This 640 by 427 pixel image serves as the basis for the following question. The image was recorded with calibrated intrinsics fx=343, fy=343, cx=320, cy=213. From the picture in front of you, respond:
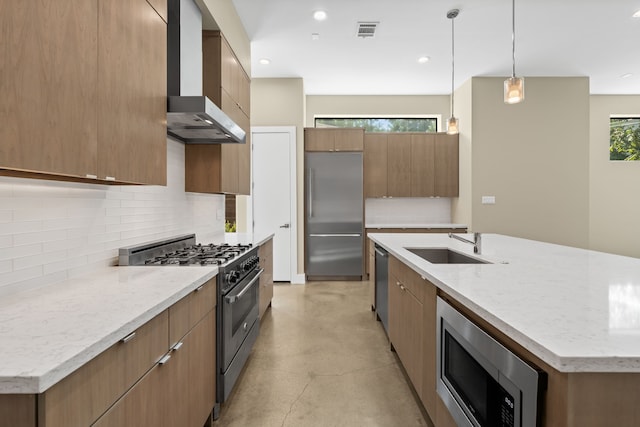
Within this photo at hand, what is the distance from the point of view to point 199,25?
8.35 ft

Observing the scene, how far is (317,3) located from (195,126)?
6.50ft

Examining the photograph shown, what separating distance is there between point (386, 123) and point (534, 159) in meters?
2.43

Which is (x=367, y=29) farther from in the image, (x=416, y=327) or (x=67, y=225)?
(x=67, y=225)

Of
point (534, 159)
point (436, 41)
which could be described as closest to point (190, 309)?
point (436, 41)

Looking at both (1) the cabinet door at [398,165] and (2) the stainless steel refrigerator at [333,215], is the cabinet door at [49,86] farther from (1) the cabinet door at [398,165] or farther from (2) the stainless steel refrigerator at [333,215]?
(1) the cabinet door at [398,165]

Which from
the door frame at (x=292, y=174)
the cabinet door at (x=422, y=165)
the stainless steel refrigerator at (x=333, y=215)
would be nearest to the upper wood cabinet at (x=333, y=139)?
the stainless steel refrigerator at (x=333, y=215)

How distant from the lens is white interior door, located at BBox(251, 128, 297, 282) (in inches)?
205

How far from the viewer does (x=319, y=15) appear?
3551mm

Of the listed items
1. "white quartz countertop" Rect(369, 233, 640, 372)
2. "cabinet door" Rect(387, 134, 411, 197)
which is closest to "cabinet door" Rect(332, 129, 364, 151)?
"cabinet door" Rect(387, 134, 411, 197)

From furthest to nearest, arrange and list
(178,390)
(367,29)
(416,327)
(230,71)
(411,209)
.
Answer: (411,209), (367,29), (230,71), (416,327), (178,390)

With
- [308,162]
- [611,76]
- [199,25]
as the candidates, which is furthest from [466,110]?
[199,25]

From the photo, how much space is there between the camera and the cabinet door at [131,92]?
1340 millimetres

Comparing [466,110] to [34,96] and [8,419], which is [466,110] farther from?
[8,419]

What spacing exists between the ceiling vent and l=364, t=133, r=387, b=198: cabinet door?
190cm
